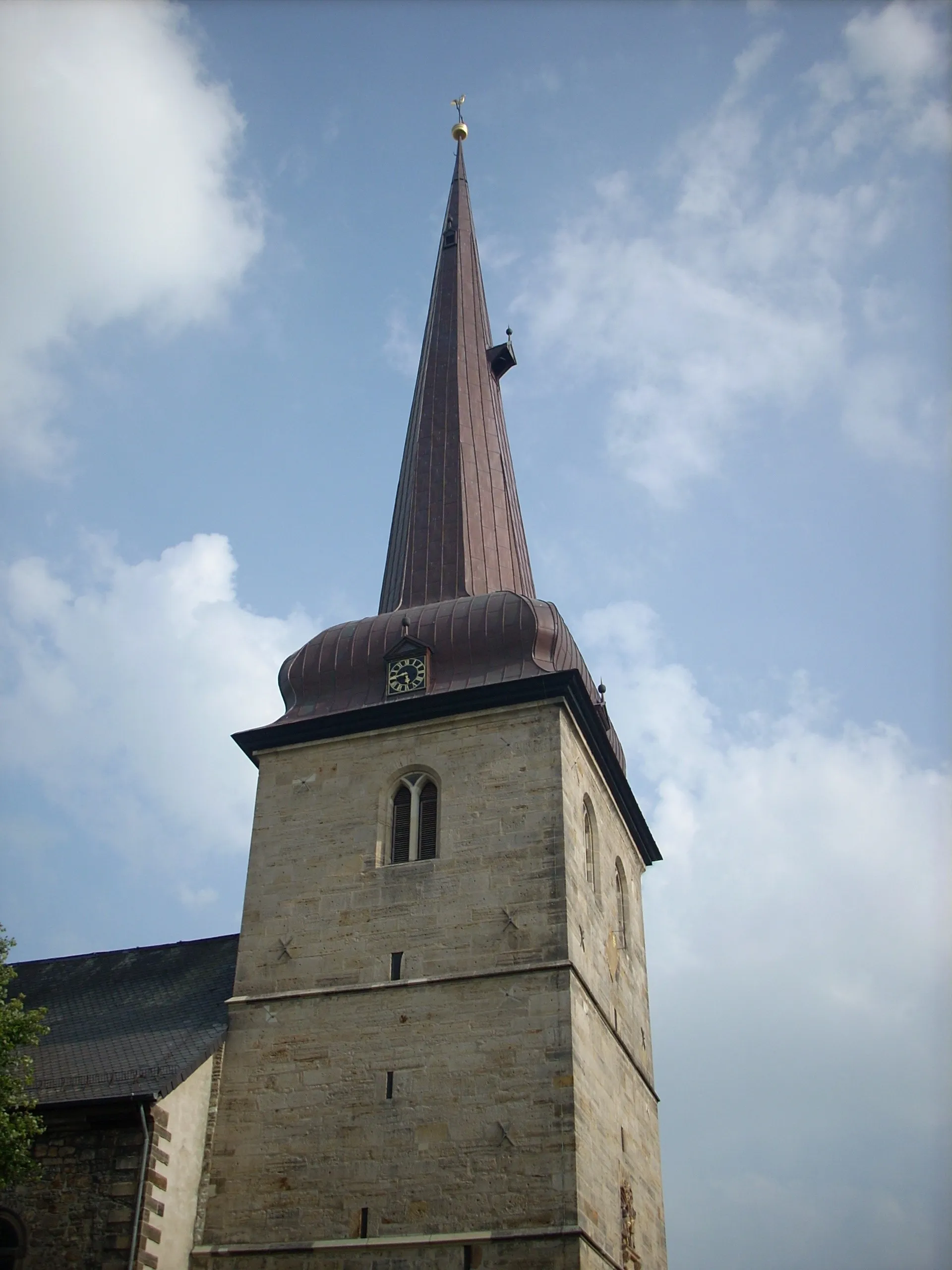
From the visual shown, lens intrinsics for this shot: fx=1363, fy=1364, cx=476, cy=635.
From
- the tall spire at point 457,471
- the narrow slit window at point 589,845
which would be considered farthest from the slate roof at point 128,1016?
the tall spire at point 457,471

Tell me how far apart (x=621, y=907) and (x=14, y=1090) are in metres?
10.1

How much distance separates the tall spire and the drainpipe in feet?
29.8

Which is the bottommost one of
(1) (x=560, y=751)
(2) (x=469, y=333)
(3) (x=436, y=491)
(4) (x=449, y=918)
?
(4) (x=449, y=918)

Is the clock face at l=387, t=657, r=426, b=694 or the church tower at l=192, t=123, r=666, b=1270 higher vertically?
the clock face at l=387, t=657, r=426, b=694

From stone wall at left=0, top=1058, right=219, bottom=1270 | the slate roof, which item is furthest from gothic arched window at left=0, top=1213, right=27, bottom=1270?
the slate roof

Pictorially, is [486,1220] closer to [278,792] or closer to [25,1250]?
[25,1250]

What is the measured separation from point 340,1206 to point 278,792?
6.15 meters

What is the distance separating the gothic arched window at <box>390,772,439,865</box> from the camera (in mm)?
18922

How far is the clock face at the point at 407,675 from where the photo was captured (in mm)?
20188

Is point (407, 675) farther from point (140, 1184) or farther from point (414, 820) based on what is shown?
point (140, 1184)

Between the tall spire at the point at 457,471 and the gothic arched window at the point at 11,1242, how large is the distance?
10.4 m

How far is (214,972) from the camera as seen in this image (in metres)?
19.9

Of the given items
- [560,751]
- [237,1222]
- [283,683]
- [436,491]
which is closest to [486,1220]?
[237,1222]

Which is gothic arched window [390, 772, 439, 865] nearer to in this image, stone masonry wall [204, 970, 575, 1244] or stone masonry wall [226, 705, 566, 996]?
stone masonry wall [226, 705, 566, 996]
